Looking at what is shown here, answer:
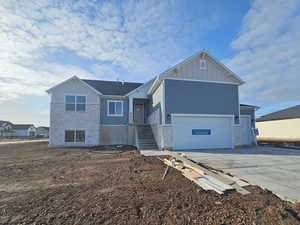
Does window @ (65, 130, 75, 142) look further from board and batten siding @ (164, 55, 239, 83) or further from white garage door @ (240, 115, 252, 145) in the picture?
white garage door @ (240, 115, 252, 145)

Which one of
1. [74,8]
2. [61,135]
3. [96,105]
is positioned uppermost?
[74,8]

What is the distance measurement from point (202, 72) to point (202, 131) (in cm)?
Result: 475

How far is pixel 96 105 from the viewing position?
1530 cm

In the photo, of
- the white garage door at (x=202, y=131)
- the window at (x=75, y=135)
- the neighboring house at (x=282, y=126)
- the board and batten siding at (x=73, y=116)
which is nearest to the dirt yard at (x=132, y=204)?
the white garage door at (x=202, y=131)

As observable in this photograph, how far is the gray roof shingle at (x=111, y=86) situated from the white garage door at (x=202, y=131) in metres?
7.52

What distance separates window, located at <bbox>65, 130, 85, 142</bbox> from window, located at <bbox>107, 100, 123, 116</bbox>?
319 cm

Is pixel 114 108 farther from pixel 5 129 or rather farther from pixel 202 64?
pixel 5 129

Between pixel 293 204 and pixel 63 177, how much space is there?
6427 mm

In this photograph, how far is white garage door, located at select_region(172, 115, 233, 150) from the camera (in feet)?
39.7

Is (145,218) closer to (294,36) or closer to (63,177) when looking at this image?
(63,177)

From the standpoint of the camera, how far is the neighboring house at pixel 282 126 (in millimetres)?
20125

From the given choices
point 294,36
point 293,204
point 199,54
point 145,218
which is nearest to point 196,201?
point 145,218

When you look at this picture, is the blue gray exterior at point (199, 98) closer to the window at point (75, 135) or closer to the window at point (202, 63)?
the window at point (202, 63)

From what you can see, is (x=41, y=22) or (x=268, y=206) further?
(x=41, y=22)
